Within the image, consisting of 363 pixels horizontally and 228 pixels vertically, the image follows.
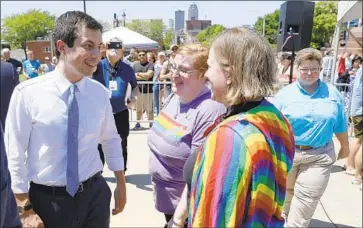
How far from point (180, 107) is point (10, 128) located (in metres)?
0.97

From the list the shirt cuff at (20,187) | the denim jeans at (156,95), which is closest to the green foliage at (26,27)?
the denim jeans at (156,95)

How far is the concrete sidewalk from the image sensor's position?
3863mm

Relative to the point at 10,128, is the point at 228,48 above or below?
above

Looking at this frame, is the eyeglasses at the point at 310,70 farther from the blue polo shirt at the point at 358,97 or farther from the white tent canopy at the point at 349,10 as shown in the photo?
the white tent canopy at the point at 349,10

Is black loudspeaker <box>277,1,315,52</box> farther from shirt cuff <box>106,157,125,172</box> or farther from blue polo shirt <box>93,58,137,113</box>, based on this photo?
shirt cuff <box>106,157,125,172</box>

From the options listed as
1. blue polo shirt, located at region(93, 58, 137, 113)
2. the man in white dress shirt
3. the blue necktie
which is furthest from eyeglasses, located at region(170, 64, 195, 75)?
blue polo shirt, located at region(93, 58, 137, 113)

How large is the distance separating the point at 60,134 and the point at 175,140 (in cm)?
65

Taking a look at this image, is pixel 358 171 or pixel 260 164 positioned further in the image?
pixel 358 171

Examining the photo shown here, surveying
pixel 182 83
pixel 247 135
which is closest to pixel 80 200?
pixel 182 83

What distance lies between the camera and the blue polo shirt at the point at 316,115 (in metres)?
3.17

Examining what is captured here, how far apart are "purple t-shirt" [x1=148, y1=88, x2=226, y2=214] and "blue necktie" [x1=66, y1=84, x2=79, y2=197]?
0.50 metres

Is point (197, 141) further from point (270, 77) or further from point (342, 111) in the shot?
point (342, 111)

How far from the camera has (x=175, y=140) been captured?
213 centimetres

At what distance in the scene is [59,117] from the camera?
1982mm
